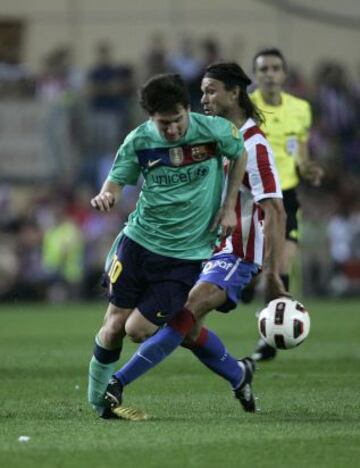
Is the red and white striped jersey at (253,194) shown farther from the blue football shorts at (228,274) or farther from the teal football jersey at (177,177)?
the teal football jersey at (177,177)

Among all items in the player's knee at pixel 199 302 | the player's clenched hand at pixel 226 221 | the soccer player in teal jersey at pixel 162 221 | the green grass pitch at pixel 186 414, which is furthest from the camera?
the player's knee at pixel 199 302

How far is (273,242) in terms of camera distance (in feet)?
29.3

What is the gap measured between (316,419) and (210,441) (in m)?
1.23

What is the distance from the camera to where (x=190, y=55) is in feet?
79.0

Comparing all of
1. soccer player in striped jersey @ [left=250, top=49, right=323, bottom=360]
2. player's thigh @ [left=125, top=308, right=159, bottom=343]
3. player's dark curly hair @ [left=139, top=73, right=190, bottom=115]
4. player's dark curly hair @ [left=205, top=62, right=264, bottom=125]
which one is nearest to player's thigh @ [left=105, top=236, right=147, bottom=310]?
player's thigh @ [left=125, top=308, right=159, bottom=343]

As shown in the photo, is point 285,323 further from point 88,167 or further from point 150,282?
point 88,167

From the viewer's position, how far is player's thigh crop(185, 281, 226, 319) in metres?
8.59

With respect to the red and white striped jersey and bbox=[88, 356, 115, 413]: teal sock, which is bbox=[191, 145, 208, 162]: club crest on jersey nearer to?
the red and white striped jersey

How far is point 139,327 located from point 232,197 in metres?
0.94

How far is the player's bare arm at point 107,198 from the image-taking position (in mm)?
7992

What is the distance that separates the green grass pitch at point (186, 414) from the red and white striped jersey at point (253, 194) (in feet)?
3.32

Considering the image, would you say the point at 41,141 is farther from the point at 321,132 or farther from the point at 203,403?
the point at 203,403

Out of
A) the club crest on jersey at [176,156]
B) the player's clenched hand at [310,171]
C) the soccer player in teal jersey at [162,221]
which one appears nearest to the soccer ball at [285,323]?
the soccer player in teal jersey at [162,221]

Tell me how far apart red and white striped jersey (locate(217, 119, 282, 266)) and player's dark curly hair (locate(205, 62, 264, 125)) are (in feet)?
0.33
